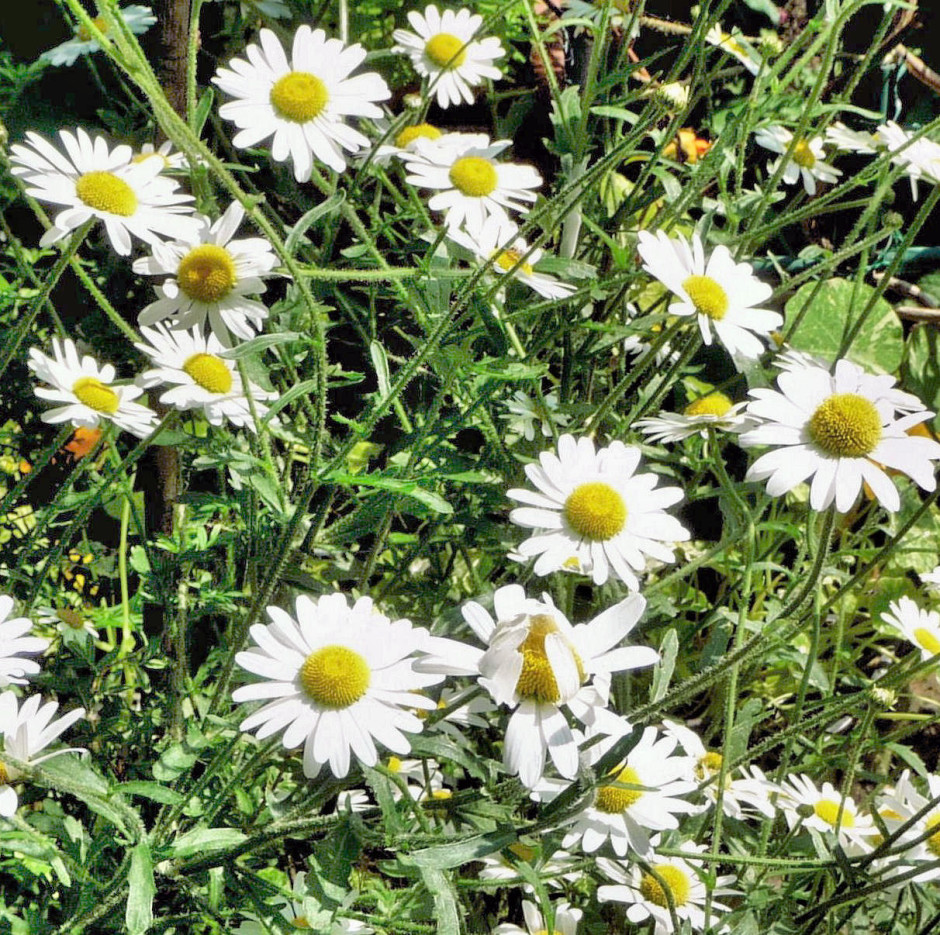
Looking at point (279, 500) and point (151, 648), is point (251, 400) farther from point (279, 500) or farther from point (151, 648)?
point (151, 648)

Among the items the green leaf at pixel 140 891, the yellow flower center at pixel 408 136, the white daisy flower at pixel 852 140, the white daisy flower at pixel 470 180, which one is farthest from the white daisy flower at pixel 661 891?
the white daisy flower at pixel 852 140

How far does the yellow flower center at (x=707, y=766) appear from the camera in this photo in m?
1.24

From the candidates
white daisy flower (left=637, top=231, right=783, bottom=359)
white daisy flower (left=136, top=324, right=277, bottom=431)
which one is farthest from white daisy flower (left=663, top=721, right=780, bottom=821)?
white daisy flower (left=136, top=324, right=277, bottom=431)

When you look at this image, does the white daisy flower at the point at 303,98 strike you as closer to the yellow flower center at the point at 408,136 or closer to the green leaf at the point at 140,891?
the yellow flower center at the point at 408,136

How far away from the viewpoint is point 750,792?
48.4 inches

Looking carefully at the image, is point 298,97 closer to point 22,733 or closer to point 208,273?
point 208,273

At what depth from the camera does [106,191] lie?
3.21 ft

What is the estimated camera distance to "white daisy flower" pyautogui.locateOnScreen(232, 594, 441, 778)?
785 mm

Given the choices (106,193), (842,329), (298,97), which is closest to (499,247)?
(298,97)

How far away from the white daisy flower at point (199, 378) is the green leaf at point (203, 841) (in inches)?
13.2

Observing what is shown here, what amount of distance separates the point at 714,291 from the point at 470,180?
0.94ft

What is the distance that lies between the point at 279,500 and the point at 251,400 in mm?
88

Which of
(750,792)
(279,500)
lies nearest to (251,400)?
(279,500)

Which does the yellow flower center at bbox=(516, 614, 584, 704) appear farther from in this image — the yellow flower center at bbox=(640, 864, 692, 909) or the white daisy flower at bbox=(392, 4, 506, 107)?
the white daisy flower at bbox=(392, 4, 506, 107)
